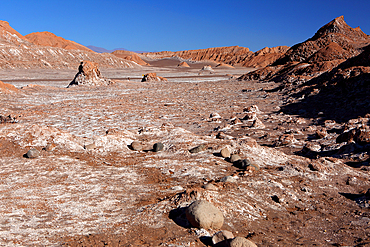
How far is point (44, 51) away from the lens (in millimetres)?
62594

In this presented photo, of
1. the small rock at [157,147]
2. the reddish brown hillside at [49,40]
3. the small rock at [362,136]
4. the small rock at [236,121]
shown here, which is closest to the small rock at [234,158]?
the small rock at [157,147]

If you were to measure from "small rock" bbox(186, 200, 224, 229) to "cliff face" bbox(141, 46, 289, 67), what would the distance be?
313 feet

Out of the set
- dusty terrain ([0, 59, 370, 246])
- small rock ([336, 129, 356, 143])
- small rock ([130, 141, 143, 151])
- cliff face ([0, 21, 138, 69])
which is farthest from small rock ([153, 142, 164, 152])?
cliff face ([0, 21, 138, 69])

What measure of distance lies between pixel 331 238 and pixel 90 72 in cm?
2343

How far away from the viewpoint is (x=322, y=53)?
82.3 ft

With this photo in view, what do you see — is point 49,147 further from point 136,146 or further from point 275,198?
point 275,198

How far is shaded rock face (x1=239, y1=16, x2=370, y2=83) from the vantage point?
22314 millimetres

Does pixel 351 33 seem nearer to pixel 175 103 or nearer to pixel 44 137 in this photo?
pixel 175 103

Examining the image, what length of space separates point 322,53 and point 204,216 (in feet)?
85.7

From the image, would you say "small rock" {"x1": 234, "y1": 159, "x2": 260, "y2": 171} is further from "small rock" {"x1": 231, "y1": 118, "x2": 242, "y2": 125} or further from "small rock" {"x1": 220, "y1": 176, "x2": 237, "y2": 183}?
"small rock" {"x1": 231, "y1": 118, "x2": 242, "y2": 125}

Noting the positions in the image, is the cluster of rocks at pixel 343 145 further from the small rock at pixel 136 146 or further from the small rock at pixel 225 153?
the small rock at pixel 136 146

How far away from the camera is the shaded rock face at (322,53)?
2231 cm

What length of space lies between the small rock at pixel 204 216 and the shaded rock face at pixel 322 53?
18.2m

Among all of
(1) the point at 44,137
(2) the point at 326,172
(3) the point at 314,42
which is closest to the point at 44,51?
(3) the point at 314,42
